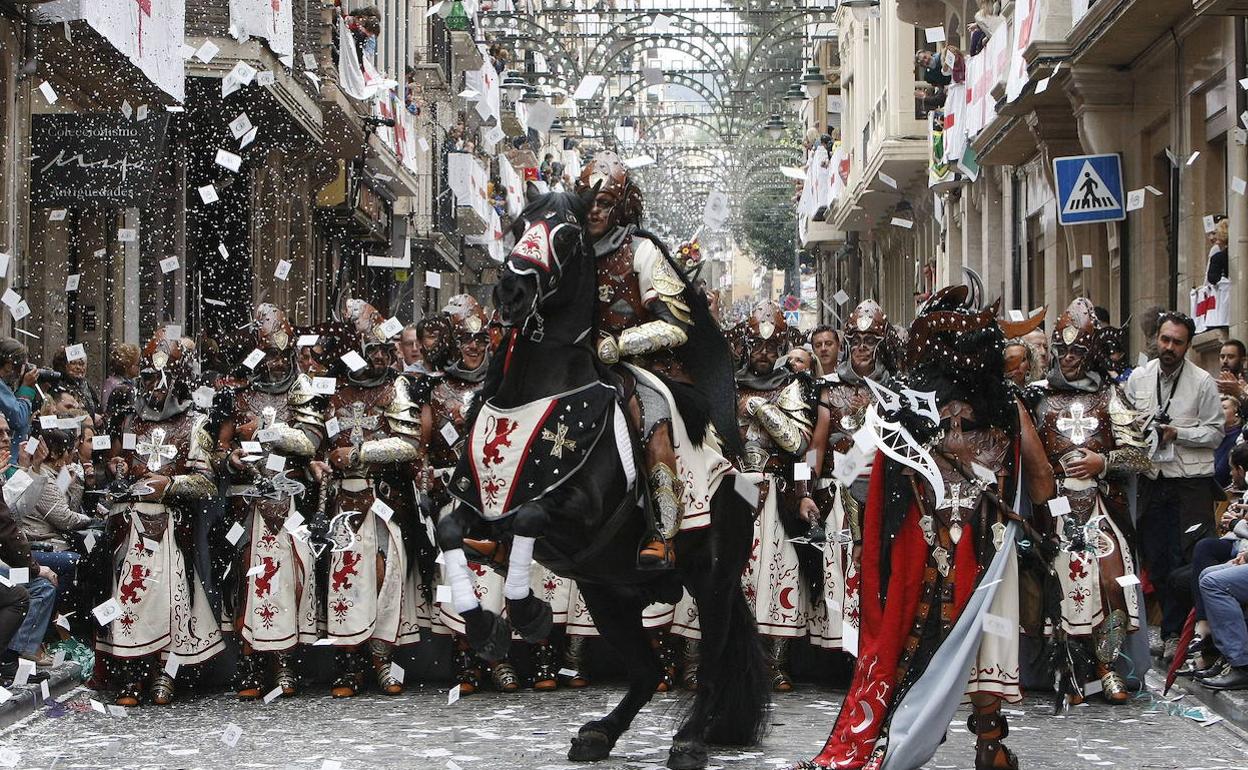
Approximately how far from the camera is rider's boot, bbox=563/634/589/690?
1205cm

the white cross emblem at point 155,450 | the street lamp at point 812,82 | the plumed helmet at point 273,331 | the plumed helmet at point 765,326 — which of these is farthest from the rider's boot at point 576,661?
the street lamp at point 812,82

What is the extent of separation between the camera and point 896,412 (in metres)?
8.20

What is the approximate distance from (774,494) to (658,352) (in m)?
3.42

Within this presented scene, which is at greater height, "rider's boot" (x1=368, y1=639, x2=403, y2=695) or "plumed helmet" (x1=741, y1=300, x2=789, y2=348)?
"plumed helmet" (x1=741, y1=300, x2=789, y2=348)

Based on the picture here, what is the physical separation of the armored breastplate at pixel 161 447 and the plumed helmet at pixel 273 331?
775 mm

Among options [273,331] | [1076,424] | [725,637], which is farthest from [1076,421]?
[273,331]

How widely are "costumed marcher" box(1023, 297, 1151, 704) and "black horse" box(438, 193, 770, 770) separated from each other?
282 centimetres

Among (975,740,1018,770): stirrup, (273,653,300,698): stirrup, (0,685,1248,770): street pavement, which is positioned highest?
(975,740,1018,770): stirrup

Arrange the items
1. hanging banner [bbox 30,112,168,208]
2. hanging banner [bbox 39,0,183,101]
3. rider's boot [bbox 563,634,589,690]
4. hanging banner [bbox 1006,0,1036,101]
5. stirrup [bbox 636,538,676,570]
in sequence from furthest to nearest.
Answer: hanging banner [bbox 1006,0,1036,101]
hanging banner [bbox 30,112,168,208]
hanging banner [bbox 39,0,183,101]
rider's boot [bbox 563,634,589,690]
stirrup [bbox 636,538,676,570]

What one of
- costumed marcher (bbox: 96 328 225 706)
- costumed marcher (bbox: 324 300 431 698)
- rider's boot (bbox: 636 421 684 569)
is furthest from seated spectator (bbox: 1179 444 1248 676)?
costumed marcher (bbox: 96 328 225 706)

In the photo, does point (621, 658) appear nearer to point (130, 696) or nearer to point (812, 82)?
point (130, 696)

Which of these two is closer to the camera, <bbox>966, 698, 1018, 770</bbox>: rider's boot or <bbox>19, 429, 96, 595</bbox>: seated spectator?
<bbox>966, 698, 1018, 770</bbox>: rider's boot

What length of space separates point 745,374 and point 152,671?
395 centimetres

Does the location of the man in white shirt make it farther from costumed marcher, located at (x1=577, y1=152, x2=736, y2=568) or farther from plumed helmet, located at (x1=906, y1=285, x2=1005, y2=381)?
plumed helmet, located at (x1=906, y1=285, x2=1005, y2=381)
